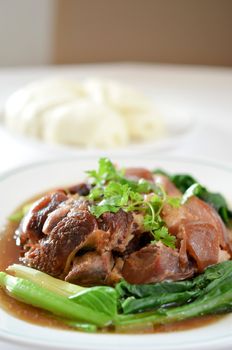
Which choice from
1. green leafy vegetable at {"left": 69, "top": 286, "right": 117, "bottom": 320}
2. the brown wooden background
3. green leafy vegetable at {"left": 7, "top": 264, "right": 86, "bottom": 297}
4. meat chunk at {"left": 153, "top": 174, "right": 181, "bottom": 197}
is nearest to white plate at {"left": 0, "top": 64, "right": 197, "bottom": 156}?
meat chunk at {"left": 153, "top": 174, "right": 181, "bottom": 197}

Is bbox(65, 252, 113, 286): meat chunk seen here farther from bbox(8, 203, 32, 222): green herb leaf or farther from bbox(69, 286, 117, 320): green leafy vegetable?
bbox(8, 203, 32, 222): green herb leaf

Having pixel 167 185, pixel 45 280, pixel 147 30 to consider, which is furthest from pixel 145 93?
pixel 45 280

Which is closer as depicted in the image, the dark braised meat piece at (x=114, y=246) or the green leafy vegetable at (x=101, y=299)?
the green leafy vegetable at (x=101, y=299)

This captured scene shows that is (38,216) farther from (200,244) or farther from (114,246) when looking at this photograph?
(200,244)

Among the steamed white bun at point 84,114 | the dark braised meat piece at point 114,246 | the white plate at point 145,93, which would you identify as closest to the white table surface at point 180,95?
the white plate at point 145,93

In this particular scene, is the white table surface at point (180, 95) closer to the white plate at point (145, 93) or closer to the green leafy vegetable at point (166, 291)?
the white plate at point (145, 93)
